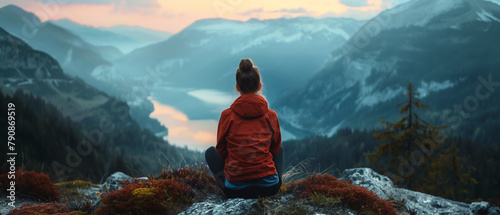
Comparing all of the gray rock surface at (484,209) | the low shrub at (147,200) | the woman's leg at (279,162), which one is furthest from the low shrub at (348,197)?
the gray rock surface at (484,209)

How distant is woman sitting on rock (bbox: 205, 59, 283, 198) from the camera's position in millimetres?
6320

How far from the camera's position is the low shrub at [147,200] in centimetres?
645

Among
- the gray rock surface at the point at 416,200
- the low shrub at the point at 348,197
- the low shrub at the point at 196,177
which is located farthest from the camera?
the gray rock surface at the point at 416,200

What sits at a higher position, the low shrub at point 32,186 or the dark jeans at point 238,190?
the dark jeans at point 238,190

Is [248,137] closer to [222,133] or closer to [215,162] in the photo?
[222,133]

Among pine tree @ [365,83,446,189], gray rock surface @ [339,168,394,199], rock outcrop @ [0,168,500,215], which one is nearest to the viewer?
rock outcrop @ [0,168,500,215]

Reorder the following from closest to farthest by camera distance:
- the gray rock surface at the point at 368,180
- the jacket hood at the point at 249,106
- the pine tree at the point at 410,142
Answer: the jacket hood at the point at 249,106
the gray rock surface at the point at 368,180
the pine tree at the point at 410,142

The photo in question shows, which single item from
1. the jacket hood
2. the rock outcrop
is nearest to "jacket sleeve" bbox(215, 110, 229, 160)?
the jacket hood

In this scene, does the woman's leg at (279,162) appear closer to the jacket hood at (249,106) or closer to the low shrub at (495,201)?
the jacket hood at (249,106)

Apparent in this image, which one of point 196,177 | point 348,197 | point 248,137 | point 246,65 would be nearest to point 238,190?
point 248,137

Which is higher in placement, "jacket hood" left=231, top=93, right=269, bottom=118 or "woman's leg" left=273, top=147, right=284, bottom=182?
"jacket hood" left=231, top=93, right=269, bottom=118

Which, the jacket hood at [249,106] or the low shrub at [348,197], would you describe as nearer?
the jacket hood at [249,106]

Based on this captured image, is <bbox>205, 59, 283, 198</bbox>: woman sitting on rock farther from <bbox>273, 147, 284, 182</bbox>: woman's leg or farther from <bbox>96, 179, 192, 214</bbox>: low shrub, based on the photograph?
<bbox>96, 179, 192, 214</bbox>: low shrub

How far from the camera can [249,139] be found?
6320 mm
